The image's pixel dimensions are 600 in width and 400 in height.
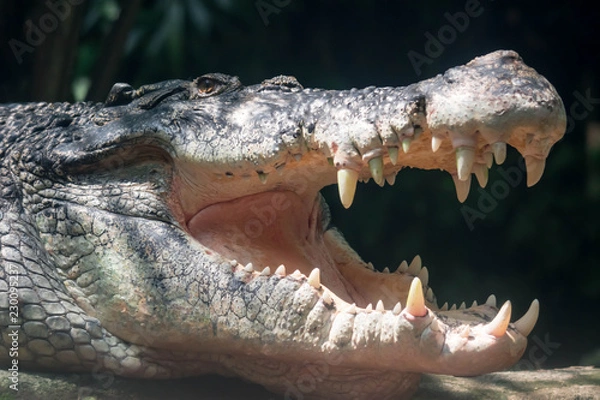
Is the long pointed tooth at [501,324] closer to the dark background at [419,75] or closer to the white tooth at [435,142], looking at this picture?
the white tooth at [435,142]

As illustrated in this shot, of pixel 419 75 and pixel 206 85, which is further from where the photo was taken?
pixel 419 75

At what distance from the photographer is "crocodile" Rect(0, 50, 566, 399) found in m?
2.44

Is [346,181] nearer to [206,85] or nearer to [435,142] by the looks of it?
[435,142]

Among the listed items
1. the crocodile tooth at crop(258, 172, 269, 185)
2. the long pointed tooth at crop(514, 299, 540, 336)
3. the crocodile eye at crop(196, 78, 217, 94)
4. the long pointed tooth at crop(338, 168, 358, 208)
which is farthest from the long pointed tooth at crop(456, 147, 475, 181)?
the crocodile eye at crop(196, 78, 217, 94)

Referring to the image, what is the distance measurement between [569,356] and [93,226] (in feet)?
12.0

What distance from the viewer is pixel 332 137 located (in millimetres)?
2564

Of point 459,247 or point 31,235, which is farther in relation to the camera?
point 459,247

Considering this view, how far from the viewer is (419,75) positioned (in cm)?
547

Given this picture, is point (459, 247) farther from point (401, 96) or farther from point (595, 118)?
point (401, 96)

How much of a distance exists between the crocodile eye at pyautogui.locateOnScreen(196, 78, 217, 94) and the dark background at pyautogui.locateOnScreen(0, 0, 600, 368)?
2318 millimetres

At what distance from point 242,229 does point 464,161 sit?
3.29ft

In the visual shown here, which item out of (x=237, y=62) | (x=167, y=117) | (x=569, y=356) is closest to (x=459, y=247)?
(x=569, y=356)

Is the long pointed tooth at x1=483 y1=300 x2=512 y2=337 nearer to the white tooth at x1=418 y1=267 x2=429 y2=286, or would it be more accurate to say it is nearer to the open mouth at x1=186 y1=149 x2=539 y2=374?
the open mouth at x1=186 y1=149 x2=539 y2=374

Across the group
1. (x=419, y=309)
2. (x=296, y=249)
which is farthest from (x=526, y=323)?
(x=296, y=249)
